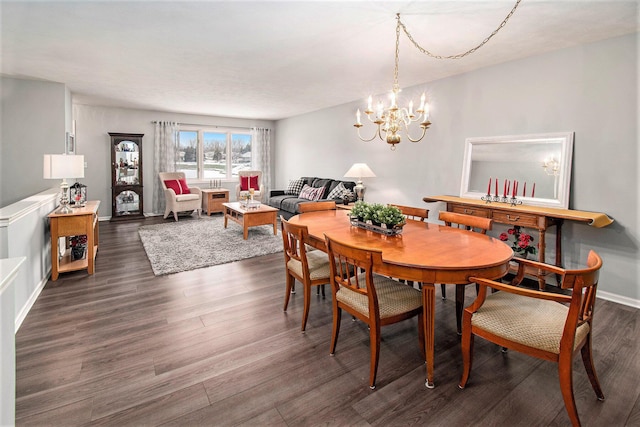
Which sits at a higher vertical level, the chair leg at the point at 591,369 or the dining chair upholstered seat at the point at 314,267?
the dining chair upholstered seat at the point at 314,267

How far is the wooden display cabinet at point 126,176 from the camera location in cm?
694

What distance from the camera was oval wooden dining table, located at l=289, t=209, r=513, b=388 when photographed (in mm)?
1745

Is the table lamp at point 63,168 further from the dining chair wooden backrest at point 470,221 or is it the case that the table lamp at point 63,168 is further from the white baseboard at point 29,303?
the dining chair wooden backrest at point 470,221

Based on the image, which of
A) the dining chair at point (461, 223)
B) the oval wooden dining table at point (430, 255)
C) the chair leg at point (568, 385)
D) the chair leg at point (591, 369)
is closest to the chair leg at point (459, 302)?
the dining chair at point (461, 223)

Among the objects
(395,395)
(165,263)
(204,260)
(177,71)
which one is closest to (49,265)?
(165,263)

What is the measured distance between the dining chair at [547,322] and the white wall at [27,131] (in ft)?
19.4

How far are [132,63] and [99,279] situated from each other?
2.62m

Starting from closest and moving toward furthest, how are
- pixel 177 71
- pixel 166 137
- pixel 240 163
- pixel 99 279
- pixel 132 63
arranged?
pixel 99 279, pixel 132 63, pixel 177 71, pixel 166 137, pixel 240 163

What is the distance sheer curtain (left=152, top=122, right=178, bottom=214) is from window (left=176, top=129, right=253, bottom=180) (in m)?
0.24

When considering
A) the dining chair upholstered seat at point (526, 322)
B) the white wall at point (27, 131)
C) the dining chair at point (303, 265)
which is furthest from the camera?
the white wall at point (27, 131)

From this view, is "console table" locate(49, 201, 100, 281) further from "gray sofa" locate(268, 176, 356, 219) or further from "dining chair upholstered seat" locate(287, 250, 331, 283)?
"gray sofa" locate(268, 176, 356, 219)

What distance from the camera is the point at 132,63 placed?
393 cm

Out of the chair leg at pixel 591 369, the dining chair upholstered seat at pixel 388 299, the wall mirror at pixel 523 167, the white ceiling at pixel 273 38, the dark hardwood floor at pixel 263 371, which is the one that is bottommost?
the dark hardwood floor at pixel 263 371

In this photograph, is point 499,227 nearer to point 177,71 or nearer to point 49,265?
point 177,71
